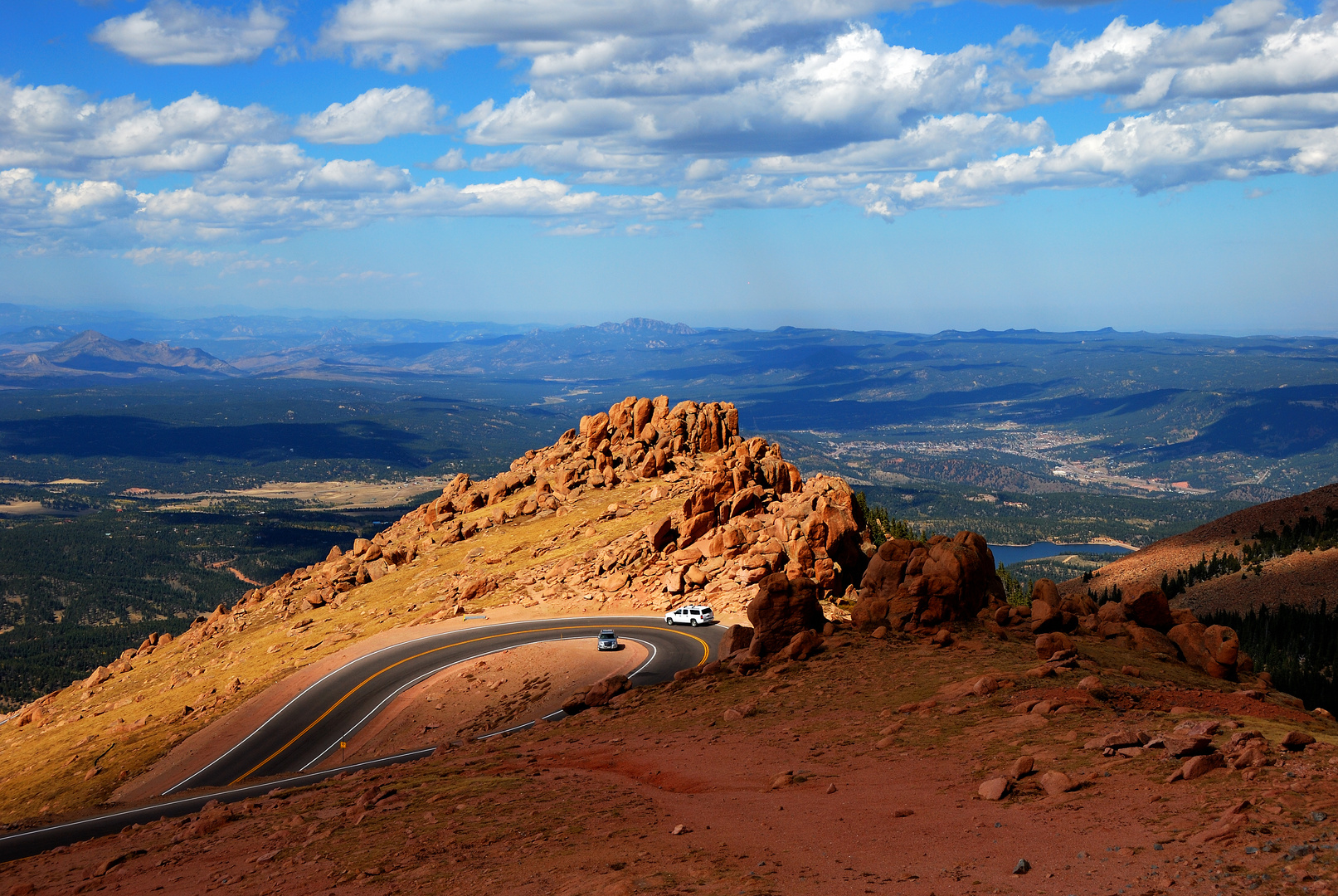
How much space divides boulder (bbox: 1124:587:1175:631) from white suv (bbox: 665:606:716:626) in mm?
26277

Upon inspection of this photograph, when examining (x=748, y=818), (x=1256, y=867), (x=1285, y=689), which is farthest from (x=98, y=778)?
(x=1285, y=689)

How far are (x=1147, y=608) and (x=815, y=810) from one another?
2868 centimetres

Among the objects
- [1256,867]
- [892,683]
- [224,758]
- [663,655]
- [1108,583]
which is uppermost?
[1256,867]

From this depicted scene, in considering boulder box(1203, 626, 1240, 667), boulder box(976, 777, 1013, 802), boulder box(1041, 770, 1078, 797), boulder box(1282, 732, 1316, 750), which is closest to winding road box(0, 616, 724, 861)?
boulder box(1203, 626, 1240, 667)

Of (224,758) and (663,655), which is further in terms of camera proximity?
(663,655)

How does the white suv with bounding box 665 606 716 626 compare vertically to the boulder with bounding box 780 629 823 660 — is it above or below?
below

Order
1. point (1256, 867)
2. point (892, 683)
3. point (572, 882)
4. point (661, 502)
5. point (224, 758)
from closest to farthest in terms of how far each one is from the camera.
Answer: point (1256, 867)
point (572, 882)
point (892, 683)
point (224, 758)
point (661, 502)

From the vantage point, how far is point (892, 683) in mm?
37531

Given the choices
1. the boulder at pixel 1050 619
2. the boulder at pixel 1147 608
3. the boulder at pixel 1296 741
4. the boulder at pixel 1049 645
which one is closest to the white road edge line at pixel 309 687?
the boulder at pixel 1050 619

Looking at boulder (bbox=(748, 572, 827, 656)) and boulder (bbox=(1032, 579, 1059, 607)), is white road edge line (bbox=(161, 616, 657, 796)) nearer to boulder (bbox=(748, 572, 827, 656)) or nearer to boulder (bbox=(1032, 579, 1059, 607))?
boulder (bbox=(748, 572, 827, 656))

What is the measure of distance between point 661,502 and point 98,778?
5024 centimetres

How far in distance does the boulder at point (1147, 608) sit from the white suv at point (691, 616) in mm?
26277

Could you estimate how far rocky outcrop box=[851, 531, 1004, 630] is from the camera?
4588 cm

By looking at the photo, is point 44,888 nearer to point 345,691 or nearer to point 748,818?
point 748,818
